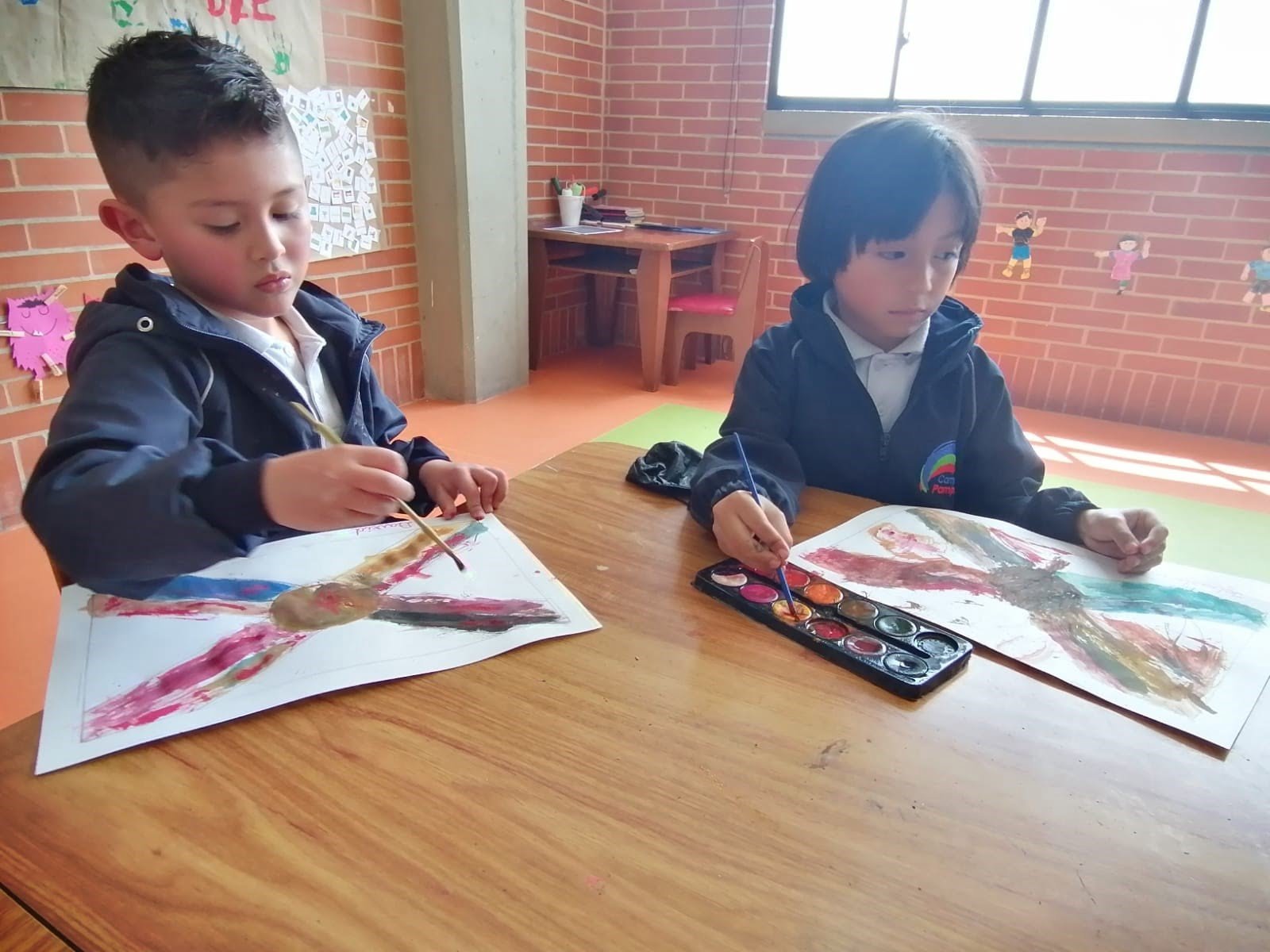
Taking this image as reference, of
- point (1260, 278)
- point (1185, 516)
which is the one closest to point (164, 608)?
point (1185, 516)

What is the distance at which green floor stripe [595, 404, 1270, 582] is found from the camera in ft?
6.82

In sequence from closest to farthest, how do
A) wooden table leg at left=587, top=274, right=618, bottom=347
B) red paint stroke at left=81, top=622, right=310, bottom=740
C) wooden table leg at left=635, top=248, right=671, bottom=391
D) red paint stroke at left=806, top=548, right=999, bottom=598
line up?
1. red paint stroke at left=81, top=622, right=310, bottom=740
2. red paint stroke at left=806, top=548, right=999, bottom=598
3. wooden table leg at left=635, top=248, right=671, bottom=391
4. wooden table leg at left=587, top=274, right=618, bottom=347

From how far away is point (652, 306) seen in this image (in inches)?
132

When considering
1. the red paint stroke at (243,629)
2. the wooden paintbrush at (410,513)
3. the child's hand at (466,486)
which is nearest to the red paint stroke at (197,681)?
the red paint stroke at (243,629)

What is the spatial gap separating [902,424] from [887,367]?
9 centimetres

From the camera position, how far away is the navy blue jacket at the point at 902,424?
3.53 feet

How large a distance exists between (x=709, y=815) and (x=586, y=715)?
0.12 metres

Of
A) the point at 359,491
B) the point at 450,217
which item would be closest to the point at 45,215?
the point at 450,217

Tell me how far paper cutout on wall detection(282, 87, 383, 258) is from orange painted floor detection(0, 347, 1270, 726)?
64 cm

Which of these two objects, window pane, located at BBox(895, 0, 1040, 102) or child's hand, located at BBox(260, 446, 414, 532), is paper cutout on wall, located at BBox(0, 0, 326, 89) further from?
window pane, located at BBox(895, 0, 1040, 102)

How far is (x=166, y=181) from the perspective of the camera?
809mm

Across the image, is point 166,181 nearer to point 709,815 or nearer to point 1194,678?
point 709,815

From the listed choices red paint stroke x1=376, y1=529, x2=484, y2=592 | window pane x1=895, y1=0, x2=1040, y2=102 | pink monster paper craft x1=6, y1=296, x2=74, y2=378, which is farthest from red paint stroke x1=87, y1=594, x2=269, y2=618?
window pane x1=895, y1=0, x2=1040, y2=102

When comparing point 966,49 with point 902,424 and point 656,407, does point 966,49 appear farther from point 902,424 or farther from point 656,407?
point 902,424
